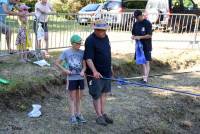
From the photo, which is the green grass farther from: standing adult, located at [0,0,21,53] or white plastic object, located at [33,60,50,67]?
white plastic object, located at [33,60,50,67]

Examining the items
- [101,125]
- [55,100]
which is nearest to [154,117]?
[101,125]

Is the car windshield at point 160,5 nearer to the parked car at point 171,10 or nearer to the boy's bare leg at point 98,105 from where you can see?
the parked car at point 171,10

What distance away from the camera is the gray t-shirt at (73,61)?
7590 mm

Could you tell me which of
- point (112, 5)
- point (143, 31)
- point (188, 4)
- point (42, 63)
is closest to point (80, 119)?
point (42, 63)

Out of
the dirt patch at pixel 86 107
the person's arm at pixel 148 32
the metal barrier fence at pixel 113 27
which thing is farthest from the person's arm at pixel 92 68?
the metal barrier fence at pixel 113 27

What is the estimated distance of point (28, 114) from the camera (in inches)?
327

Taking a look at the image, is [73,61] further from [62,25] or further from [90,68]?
[62,25]

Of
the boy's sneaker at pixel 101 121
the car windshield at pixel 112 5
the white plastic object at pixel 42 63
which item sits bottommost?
the boy's sneaker at pixel 101 121

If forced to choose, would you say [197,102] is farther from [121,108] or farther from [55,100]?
[55,100]

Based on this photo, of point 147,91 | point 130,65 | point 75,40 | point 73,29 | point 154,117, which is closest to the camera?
point 75,40

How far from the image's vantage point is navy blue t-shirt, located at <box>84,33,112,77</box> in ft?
24.8

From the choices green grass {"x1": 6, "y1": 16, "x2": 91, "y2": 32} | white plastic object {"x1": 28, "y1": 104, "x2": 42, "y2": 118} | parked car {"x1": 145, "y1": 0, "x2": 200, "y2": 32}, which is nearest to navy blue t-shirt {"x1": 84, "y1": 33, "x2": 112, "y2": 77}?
white plastic object {"x1": 28, "y1": 104, "x2": 42, "y2": 118}

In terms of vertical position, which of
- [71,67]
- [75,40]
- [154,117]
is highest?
[75,40]

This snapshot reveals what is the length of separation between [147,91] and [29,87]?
3.05 metres
